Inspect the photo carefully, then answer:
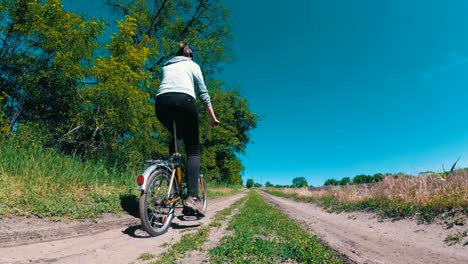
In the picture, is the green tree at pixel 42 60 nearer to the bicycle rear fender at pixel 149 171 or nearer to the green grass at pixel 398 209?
the bicycle rear fender at pixel 149 171

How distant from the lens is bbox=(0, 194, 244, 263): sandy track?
101 inches

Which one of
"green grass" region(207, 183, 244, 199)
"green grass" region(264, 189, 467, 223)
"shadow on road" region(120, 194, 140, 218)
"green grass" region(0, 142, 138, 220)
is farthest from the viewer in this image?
"green grass" region(207, 183, 244, 199)

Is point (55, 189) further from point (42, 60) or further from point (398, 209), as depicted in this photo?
point (398, 209)

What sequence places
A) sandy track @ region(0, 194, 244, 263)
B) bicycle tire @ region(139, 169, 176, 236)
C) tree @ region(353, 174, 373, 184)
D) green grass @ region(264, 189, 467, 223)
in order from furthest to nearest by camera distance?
tree @ region(353, 174, 373, 184) → green grass @ region(264, 189, 467, 223) → bicycle tire @ region(139, 169, 176, 236) → sandy track @ region(0, 194, 244, 263)

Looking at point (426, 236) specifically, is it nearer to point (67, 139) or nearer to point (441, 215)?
point (441, 215)

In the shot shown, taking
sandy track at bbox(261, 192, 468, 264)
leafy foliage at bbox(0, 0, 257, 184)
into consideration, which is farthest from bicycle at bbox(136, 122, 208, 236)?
leafy foliage at bbox(0, 0, 257, 184)

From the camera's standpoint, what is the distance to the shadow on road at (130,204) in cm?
584

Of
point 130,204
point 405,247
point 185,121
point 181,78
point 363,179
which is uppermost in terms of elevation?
point 363,179

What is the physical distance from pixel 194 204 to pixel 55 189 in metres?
2.75

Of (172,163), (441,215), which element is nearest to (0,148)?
(172,163)

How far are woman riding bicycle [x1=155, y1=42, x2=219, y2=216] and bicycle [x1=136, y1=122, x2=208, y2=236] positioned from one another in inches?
6.2

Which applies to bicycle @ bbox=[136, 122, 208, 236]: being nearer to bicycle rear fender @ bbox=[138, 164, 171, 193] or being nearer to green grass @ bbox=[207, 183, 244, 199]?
bicycle rear fender @ bbox=[138, 164, 171, 193]

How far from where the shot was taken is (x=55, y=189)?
5.18 metres

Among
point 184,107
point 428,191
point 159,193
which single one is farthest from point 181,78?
point 428,191
